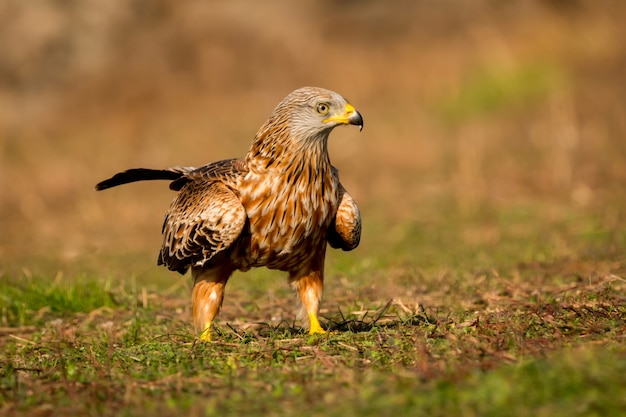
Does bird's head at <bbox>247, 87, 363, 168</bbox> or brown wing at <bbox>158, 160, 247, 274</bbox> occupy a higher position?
bird's head at <bbox>247, 87, 363, 168</bbox>

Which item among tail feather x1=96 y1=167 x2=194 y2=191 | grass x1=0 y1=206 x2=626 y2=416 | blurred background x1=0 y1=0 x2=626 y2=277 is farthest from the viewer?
blurred background x1=0 y1=0 x2=626 y2=277

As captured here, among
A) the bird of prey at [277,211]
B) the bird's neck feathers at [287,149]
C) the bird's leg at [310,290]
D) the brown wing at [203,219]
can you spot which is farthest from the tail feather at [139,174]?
the bird's leg at [310,290]

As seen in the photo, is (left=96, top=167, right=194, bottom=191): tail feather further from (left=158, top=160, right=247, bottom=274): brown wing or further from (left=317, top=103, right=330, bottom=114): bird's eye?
(left=317, top=103, right=330, bottom=114): bird's eye

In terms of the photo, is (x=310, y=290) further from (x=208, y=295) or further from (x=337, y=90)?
(x=337, y=90)

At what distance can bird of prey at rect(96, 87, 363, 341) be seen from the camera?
5781mm

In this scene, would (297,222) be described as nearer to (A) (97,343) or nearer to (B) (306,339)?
(B) (306,339)

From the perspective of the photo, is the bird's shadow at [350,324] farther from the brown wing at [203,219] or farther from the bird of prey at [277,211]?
the brown wing at [203,219]

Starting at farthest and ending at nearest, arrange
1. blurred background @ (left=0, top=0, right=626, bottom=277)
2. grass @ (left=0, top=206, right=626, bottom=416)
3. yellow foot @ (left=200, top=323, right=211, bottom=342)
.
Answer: blurred background @ (left=0, top=0, right=626, bottom=277) < yellow foot @ (left=200, top=323, right=211, bottom=342) < grass @ (left=0, top=206, right=626, bottom=416)

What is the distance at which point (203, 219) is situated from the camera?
5.84m

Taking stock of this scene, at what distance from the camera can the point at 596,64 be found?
18.6 metres

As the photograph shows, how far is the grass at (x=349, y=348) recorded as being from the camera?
3814 mm

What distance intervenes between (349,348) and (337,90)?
633 inches

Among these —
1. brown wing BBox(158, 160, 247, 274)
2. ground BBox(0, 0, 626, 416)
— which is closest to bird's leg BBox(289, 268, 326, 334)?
ground BBox(0, 0, 626, 416)

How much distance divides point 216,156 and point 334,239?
38.3ft
